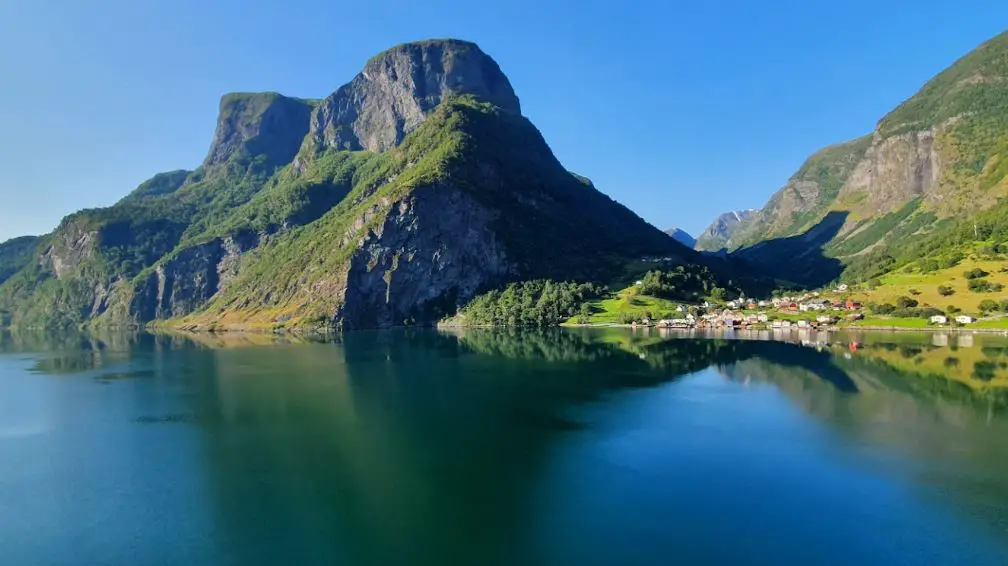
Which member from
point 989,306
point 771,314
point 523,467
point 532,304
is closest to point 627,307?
point 532,304

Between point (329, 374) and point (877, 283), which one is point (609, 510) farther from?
point (877, 283)

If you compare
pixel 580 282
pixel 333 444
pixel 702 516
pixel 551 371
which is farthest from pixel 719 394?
pixel 580 282

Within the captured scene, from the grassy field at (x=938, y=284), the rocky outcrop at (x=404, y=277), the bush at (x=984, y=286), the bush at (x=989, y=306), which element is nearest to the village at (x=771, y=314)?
the grassy field at (x=938, y=284)

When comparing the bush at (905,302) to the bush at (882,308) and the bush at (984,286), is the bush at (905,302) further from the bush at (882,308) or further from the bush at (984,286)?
the bush at (984,286)

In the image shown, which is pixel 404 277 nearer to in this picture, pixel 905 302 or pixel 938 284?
pixel 905 302

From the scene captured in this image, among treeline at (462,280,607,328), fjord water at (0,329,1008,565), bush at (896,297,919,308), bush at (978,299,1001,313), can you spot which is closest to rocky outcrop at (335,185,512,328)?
treeline at (462,280,607,328)

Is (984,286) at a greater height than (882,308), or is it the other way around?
(984,286)

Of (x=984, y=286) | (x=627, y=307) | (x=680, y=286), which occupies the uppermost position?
(x=680, y=286)
